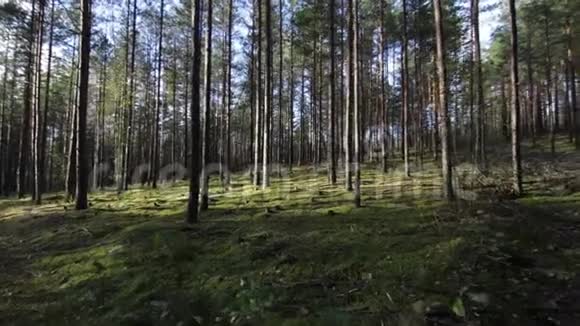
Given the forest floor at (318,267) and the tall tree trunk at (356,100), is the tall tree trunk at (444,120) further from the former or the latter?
the tall tree trunk at (356,100)

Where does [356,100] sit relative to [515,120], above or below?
above

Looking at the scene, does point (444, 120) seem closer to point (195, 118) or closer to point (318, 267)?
point (318, 267)

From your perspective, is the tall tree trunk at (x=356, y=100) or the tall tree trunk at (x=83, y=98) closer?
the tall tree trunk at (x=356, y=100)

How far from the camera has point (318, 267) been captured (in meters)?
6.91

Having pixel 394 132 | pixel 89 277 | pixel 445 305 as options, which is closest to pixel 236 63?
pixel 394 132

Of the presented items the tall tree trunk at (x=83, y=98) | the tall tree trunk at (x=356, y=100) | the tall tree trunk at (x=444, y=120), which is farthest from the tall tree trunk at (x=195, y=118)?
the tall tree trunk at (x=444, y=120)

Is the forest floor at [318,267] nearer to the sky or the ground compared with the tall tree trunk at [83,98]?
nearer to the ground

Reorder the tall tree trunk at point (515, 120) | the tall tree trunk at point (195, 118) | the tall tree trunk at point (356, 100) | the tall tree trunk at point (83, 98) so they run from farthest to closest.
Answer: the tall tree trunk at point (83, 98)
the tall tree trunk at point (356, 100)
the tall tree trunk at point (515, 120)
the tall tree trunk at point (195, 118)

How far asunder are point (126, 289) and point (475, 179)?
1068cm

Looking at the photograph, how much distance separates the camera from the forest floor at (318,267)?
17.6ft

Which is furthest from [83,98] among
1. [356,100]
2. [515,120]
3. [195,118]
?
[515,120]

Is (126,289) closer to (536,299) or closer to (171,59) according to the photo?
(536,299)

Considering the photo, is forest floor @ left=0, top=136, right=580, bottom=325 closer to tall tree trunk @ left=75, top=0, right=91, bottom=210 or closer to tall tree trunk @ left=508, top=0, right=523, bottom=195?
tall tree trunk @ left=508, top=0, right=523, bottom=195

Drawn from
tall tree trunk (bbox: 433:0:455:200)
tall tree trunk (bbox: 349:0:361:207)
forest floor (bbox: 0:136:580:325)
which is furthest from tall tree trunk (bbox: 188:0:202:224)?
tall tree trunk (bbox: 433:0:455:200)
